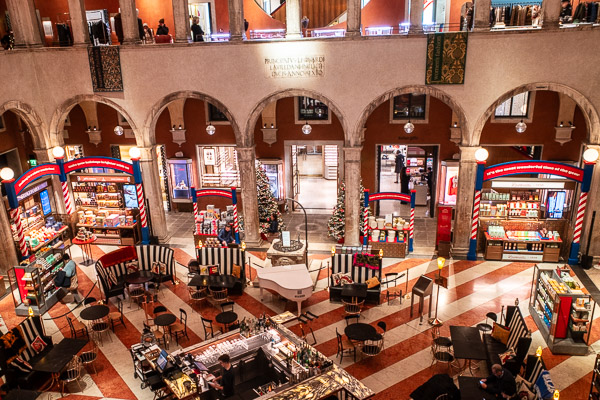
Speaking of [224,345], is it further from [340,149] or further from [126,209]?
[340,149]

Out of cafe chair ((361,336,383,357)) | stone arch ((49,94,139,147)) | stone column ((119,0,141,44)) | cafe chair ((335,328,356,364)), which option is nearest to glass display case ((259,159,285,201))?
stone arch ((49,94,139,147))

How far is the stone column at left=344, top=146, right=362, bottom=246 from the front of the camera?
16230 millimetres

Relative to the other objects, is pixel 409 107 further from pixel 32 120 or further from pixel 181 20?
pixel 32 120

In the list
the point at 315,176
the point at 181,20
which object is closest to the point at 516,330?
the point at 181,20

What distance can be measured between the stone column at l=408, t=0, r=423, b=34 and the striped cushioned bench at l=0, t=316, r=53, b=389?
12924 millimetres

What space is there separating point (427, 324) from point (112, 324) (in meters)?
8.32

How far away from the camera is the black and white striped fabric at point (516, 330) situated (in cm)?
1045

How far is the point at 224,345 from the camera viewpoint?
11.0m

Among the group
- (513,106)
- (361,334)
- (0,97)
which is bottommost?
(361,334)

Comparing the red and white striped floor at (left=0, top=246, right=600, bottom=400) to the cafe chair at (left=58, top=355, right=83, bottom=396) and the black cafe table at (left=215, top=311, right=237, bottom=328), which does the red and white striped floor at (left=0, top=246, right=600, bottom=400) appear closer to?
the cafe chair at (left=58, top=355, right=83, bottom=396)

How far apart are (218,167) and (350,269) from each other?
9393 mm

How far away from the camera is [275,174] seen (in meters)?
21.0

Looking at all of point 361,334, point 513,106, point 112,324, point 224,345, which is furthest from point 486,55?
point 112,324

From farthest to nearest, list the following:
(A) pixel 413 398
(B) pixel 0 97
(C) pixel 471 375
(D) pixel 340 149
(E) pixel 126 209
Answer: (D) pixel 340 149 → (E) pixel 126 209 → (B) pixel 0 97 → (C) pixel 471 375 → (A) pixel 413 398
